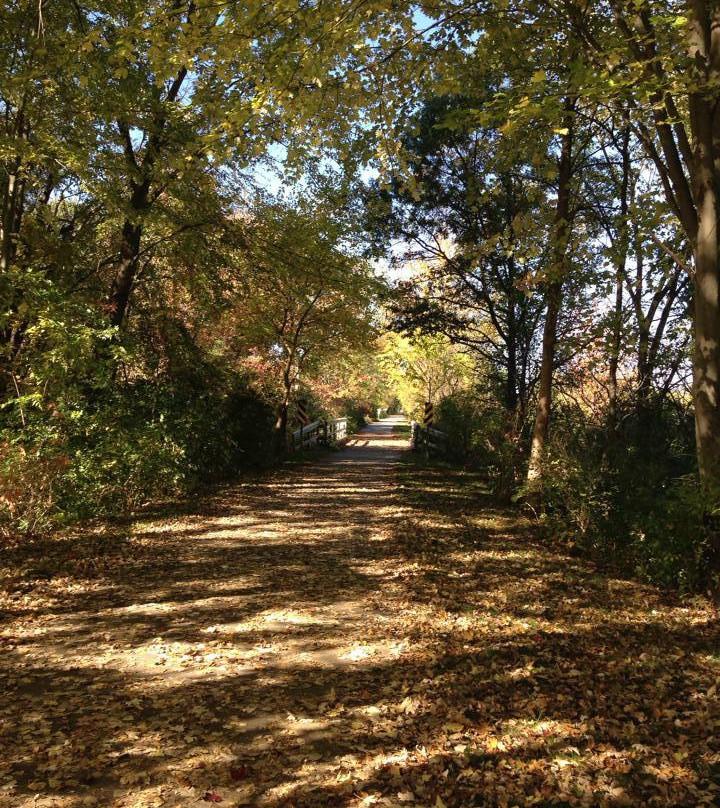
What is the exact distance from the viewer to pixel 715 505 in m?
4.79

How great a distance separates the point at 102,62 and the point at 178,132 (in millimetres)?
1305

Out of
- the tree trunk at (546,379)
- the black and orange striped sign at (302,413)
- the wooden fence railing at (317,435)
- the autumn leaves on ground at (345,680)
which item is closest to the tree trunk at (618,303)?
the tree trunk at (546,379)

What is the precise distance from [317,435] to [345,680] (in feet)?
60.2

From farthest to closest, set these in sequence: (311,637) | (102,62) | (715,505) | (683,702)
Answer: (102,62)
(715,505)
(311,637)
(683,702)

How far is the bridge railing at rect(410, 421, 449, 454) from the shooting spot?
17953mm

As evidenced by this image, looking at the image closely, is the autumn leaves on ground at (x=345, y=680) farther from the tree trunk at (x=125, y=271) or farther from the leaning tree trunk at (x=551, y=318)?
the tree trunk at (x=125, y=271)

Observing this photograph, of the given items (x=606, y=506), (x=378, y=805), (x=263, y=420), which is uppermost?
(x=263, y=420)

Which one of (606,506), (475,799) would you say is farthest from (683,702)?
(606,506)

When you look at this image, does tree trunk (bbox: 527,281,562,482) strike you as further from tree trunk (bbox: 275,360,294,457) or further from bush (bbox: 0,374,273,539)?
tree trunk (bbox: 275,360,294,457)

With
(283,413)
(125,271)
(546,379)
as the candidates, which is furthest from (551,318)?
(283,413)

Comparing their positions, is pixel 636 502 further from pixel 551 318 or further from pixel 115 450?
pixel 115 450

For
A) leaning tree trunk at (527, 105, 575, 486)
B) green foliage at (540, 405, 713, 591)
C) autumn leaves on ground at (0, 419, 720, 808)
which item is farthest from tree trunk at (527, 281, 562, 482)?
autumn leaves on ground at (0, 419, 720, 808)

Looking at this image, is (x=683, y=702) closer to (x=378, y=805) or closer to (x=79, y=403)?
(x=378, y=805)

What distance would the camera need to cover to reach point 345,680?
3846 millimetres
